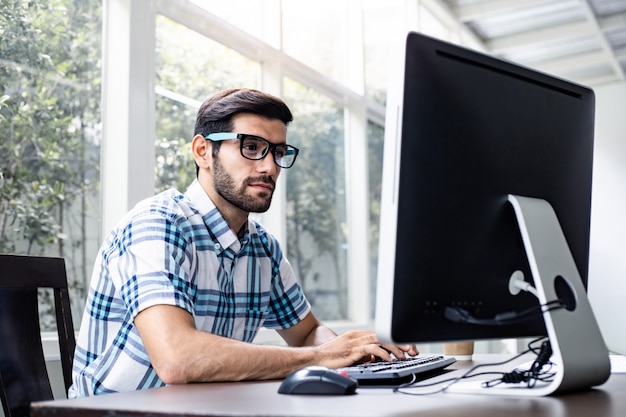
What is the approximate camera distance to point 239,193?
74.0 inches

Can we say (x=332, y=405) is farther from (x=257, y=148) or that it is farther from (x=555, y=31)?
(x=555, y=31)

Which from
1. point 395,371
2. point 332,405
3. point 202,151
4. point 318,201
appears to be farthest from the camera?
point 318,201

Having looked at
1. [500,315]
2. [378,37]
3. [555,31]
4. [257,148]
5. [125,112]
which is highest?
[555,31]

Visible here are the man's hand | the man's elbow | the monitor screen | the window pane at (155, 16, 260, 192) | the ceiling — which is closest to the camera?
the monitor screen

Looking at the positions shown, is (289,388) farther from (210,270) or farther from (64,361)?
(64,361)

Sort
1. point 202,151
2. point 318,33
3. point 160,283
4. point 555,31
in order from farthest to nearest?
point 555,31
point 318,33
point 202,151
point 160,283

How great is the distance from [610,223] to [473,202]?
1.68m

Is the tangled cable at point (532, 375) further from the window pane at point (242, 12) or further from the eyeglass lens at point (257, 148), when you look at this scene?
the window pane at point (242, 12)

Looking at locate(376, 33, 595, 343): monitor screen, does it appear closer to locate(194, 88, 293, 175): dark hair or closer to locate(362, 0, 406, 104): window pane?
locate(194, 88, 293, 175): dark hair

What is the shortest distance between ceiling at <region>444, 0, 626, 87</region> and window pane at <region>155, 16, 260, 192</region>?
3.09 meters

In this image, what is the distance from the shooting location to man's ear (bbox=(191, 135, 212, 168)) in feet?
6.46

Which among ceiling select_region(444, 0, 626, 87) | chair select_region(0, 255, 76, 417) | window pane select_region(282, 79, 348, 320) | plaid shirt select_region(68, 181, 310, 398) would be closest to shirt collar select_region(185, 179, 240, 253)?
plaid shirt select_region(68, 181, 310, 398)

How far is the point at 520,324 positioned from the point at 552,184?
248 mm

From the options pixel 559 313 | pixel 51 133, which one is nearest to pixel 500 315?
pixel 559 313
